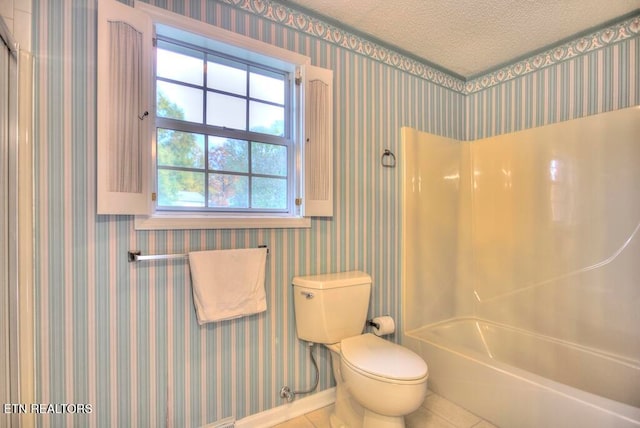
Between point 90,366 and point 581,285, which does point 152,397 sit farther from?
point 581,285

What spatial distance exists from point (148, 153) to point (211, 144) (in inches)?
13.6

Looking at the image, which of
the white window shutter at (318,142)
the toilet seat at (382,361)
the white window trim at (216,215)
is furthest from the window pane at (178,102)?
the toilet seat at (382,361)

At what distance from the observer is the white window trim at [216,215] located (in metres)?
1.40

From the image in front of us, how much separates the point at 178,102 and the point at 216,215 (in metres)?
0.61

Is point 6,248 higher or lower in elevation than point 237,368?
higher

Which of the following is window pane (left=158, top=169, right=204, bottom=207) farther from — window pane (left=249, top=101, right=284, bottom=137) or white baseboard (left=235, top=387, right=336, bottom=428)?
white baseboard (left=235, top=387, right=336, bottom=428)

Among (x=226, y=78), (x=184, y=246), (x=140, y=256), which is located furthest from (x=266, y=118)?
(x=140, y=256)

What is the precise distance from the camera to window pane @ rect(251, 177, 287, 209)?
1.79m

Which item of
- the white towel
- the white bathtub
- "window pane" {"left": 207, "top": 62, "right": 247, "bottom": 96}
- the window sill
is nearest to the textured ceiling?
"window pane" {"left": 207, "top": 62, "right": 247, "bottom": 96}

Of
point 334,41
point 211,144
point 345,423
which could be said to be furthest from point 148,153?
point 345,423

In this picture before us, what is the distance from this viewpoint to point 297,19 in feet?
5.94

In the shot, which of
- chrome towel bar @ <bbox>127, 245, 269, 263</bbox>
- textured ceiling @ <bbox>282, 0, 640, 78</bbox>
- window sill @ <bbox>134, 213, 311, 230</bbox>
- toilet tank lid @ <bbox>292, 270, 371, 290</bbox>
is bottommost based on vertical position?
toilet tank lid @ <bbox>292, 270, 371, 290</bbox>

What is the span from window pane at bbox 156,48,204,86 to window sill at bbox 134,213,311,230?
0.71 meters

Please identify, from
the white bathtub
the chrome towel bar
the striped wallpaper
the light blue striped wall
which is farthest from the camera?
the light blue striped wall
